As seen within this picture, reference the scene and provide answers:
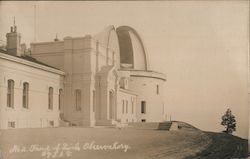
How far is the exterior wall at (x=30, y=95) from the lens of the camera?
543cm

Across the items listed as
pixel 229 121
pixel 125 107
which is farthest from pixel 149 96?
pixel 229 121

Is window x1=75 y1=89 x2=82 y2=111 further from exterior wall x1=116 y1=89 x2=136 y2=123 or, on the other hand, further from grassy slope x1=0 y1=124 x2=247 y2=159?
exterior wall x1=116 y1=89 x2=136 y2=123

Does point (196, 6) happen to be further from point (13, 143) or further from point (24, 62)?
point (13, 143)

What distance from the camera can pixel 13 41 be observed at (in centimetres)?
562

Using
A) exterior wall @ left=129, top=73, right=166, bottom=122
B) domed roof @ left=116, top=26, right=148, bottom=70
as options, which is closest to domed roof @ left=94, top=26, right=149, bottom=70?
domed roof @ left=116, top=26, right=148, bottom=70

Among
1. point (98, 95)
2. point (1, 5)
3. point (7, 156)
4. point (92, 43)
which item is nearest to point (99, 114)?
point (98, 95)

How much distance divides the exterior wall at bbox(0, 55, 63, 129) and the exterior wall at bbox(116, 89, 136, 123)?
933 millimetres

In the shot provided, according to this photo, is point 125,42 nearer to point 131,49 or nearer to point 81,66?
point 131,49

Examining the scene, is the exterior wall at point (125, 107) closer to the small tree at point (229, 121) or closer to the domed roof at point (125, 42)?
the domed roof at point (125, 42)

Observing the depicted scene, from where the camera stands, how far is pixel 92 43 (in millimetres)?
5875

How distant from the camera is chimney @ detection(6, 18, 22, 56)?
18.4ft

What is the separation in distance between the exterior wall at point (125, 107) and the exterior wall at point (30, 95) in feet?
3.06

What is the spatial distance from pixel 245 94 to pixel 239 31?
3.18ft

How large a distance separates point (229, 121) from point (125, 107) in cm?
160
